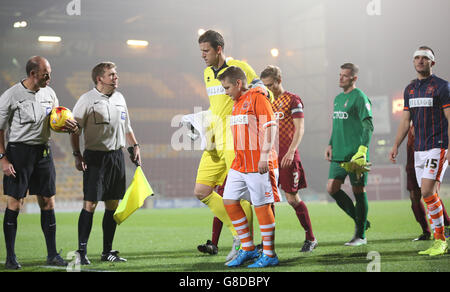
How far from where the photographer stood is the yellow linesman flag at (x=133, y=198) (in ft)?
17.0

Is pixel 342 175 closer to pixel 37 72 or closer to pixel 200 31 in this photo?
pixel 37 72

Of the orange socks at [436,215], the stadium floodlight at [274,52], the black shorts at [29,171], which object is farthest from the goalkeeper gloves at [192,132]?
the stadium floodlight at [274,52]

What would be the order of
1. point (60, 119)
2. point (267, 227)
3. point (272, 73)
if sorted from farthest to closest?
A: point (272, 73) → point (60, 119) → point (267, 227)

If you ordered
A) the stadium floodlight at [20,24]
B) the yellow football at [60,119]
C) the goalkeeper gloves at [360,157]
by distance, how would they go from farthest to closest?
the stadium floodlight at [20,24] → the goalkeeper gloves at [360,157] → the yellow football at [60,119]

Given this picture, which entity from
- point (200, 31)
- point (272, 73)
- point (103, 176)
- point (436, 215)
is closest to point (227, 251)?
point (103, 176)

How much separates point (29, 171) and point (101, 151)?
655 mm

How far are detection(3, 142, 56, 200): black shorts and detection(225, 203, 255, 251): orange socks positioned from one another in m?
1.72

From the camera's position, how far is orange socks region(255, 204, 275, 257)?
4379 mm

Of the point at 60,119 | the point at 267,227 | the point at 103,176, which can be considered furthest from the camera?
the point at 103,176

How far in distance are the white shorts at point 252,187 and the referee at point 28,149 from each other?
149 cm

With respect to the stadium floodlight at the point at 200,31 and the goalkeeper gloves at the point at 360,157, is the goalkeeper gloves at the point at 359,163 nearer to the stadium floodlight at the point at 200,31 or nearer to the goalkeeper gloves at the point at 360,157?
the goalkeeper gloves at the point at 360,157

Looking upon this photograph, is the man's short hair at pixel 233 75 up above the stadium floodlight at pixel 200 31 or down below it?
below

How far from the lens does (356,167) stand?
19.7 ft
